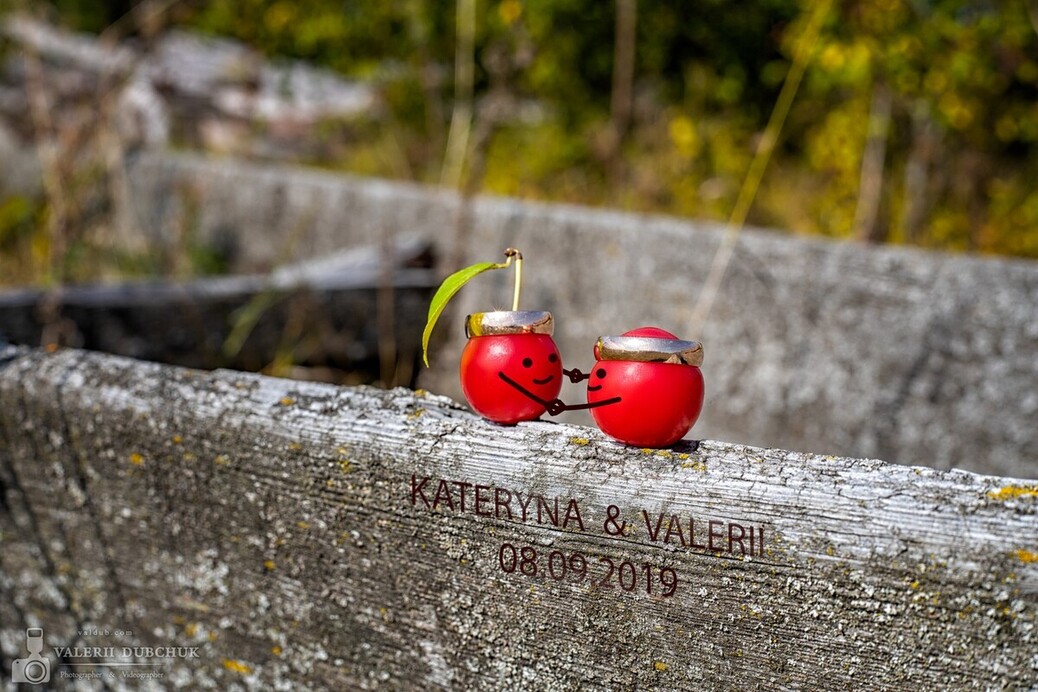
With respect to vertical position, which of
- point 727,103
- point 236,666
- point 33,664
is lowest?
point 33,664

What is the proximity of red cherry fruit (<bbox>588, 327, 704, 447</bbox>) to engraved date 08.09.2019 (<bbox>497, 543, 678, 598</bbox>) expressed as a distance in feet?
0.43

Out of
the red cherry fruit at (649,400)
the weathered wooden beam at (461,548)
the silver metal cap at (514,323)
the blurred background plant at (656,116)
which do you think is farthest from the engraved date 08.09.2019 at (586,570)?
the blurred background plant at (656,116)

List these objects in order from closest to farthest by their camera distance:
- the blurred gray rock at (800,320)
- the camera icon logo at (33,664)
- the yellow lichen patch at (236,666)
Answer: the yellow lichen patch at (236,666) → the camera icon logo at (33,664) → the blurred gray rock at (800,320)

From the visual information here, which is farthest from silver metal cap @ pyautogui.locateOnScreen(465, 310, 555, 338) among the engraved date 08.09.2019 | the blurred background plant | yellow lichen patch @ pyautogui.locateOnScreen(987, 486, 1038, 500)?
the blurred background plant

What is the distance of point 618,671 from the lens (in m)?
1.04

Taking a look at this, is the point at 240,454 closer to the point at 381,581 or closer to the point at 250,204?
the point at 381,581

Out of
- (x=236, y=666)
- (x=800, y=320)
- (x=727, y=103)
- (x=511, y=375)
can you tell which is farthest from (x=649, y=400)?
(x=727, y=103)

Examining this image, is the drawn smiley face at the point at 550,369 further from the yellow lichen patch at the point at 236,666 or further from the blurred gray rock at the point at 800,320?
the blurred gray rock at the point at 800,320

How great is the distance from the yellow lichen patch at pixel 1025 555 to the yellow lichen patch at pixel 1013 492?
52 mm

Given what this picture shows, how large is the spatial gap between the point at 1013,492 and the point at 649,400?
0.35m

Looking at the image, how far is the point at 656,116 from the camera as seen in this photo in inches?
200

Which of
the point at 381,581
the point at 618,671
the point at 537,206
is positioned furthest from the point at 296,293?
the point at 618,671

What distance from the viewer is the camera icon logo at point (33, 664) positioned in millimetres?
1478

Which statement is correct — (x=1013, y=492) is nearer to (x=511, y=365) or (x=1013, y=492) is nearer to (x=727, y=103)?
(x=511, y=365)
